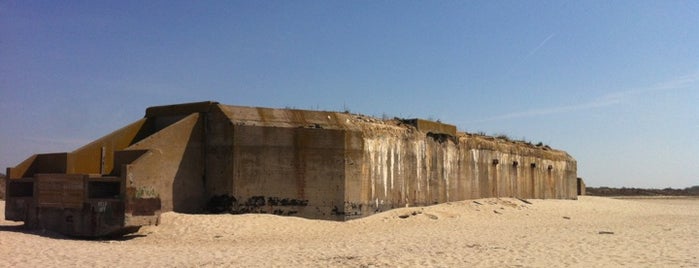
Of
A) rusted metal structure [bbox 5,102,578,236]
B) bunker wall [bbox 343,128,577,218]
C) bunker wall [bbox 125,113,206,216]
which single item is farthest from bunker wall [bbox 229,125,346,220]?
bunker wall [bbox 125,113,206,216]

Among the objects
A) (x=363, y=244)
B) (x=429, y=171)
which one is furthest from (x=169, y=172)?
(x=429, y=171)

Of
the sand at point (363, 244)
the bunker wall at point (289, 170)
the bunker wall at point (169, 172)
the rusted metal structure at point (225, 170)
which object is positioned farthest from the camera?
the bunker wall at point (289, 170)

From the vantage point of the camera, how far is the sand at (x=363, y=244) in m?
9.51

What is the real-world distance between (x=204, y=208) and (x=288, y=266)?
5666 mm

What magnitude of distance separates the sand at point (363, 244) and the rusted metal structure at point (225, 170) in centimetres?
48

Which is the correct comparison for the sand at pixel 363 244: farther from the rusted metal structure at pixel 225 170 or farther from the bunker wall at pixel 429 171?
the bunker wall at pixel 429 171

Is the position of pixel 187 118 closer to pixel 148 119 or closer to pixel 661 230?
pixel 148 119

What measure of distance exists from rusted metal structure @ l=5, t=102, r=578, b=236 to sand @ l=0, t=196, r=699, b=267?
18.8 inches

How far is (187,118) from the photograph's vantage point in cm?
1420

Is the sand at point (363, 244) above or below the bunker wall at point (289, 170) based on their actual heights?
below

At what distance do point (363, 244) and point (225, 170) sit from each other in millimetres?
4199

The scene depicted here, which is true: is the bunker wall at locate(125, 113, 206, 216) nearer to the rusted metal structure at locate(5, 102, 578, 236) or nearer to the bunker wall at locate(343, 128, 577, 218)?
the rusted metal structure at locate(5, 102, 578, 236)

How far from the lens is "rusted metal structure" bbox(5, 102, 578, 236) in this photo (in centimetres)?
1206

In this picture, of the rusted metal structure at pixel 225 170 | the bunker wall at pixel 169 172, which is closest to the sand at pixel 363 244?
the rusted metal structure at pixel 225 170
